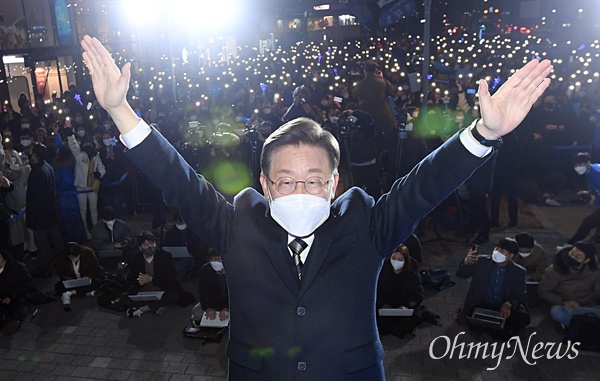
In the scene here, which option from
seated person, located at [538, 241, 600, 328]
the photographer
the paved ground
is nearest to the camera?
the paved ground

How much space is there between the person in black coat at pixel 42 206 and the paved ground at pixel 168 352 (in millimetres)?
1319

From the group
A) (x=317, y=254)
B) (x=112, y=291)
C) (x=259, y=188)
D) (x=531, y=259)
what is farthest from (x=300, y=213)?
(x=259, y=188)

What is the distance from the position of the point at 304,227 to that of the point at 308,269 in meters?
0.18

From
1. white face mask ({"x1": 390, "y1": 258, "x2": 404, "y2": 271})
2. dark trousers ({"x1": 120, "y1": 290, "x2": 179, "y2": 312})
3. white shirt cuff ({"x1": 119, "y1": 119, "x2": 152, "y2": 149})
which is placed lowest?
dark trousers ({"x1": 120, "y1": 290, "x2": 179, "y2": 312})

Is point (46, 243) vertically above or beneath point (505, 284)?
beneath

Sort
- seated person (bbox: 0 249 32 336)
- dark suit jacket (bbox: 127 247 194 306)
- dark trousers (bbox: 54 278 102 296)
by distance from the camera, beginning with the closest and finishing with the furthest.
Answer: seated person (bbox: 0 249 32 336)
dark suit jacket (bbox: 127 247 194 306)
dark trousers (bbox: 54 278 102 296)

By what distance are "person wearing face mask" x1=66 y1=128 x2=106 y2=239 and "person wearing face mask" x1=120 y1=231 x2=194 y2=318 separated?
107 inches

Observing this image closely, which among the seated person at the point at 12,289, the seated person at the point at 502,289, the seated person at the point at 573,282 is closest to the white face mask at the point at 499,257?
the seated person at the point at 502,289

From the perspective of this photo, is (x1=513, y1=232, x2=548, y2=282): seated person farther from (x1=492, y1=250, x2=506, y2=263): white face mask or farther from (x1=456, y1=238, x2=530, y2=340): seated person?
(x1=492, y1=250, x2=506, y2=263): white face mask

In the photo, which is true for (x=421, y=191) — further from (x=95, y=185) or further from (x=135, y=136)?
(x=95, y=185)

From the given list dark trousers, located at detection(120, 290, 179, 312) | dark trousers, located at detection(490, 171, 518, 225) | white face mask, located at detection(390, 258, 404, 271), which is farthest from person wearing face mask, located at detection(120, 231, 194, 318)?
dark trousers, located at detection(490, 171, 518, 225)

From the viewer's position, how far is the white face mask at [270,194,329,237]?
87.0 inches

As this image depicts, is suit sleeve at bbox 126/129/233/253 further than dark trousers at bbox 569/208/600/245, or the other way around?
dark trousers at bbox 569/208/600/245

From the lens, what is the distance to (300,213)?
7.26ft
